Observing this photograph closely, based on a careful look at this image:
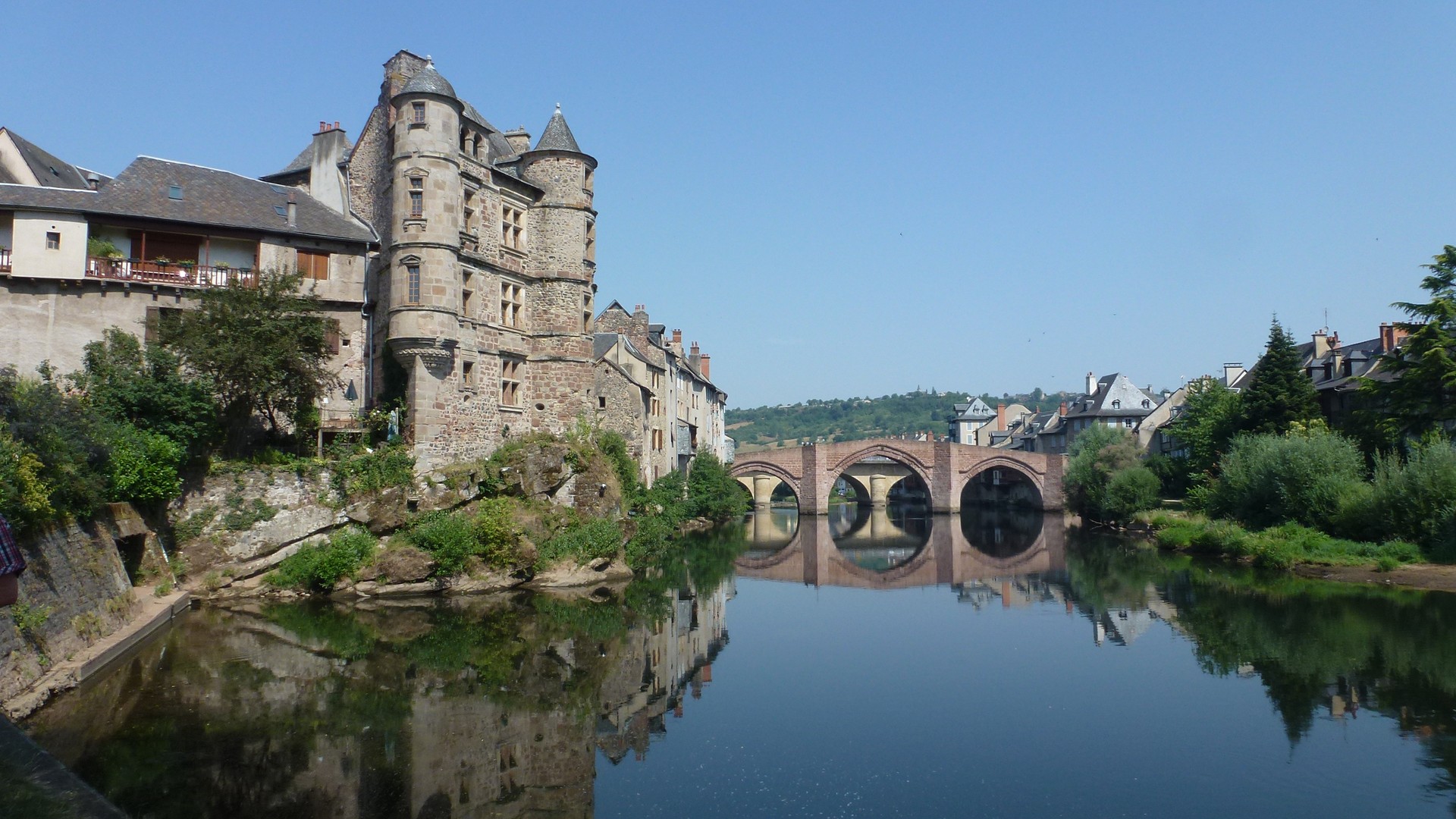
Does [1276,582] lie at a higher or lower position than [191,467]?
lower

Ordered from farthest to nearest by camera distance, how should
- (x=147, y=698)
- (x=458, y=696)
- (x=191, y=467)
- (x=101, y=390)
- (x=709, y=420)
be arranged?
(x=709, y=420) < (x=191, y=467) < (x=101, y=390) < (x=458, y=696) < (x=147, y=698)

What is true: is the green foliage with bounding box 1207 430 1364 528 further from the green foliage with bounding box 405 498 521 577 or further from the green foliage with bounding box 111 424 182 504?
the green foliage with bounding box 111 424 182 504

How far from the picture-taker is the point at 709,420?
68.5 meters

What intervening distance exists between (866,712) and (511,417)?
56.2 ft

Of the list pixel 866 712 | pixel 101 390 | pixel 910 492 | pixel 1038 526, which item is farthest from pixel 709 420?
pixel 866 712

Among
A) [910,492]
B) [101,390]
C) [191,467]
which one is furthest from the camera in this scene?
[910,492]

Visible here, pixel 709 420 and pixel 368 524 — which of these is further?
pixel 709 420

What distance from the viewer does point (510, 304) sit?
30.5 meters

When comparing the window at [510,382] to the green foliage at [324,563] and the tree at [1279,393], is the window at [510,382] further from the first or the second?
the tree at [1279,393]

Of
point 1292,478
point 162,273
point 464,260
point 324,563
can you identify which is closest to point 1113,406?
point 1292,478

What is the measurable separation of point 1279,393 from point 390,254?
122 ft

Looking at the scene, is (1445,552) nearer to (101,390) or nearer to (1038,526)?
(1038,526)

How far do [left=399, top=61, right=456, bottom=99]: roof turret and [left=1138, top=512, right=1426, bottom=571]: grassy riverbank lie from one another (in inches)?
1190

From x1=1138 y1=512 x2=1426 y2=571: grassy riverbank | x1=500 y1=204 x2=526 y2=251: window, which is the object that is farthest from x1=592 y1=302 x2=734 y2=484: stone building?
x1=1138 y1=512 x2=1426 y2=571: grassy riverbank
